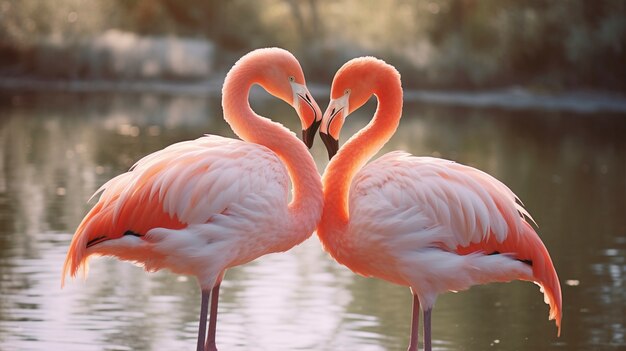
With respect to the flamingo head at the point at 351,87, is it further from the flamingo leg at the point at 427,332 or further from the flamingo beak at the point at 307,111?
the flamingo leg at the point at 427,332

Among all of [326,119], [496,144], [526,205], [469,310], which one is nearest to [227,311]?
[469,310]

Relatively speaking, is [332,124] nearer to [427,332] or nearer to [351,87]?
[351,87]

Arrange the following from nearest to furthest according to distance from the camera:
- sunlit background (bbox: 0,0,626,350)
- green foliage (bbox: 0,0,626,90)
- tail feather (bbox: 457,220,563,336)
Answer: tail feather (bbox: 457,220,563,336) → sunlit background (bbox: 0,0,626,350) → green foliage (bbox: 0,0,626,90)

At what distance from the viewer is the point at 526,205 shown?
1073 centimetres

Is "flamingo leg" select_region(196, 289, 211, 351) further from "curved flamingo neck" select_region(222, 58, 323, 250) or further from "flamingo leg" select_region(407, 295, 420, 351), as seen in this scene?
"flamingo leg" select_region(407, 295, 420, 351)

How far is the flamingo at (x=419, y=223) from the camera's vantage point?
4867mm

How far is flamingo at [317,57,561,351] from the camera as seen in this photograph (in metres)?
4.87

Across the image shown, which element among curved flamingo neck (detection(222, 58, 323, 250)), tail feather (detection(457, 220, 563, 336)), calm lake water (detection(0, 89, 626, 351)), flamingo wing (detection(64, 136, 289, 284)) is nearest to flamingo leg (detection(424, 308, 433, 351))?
tail feather (detection(457, 220, 563, 336))

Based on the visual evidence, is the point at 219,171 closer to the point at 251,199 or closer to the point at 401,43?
the point at 251,199

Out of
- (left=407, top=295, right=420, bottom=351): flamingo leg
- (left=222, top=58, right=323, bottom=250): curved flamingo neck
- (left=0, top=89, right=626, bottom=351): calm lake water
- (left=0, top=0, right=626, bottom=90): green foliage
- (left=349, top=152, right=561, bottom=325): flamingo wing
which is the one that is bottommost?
(left=0, top=0, right=626, bottom=90): green foliage

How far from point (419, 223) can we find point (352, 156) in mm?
526

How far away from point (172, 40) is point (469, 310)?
67.8 ft

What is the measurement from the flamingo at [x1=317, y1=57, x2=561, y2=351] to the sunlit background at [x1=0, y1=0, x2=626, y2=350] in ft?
3.56

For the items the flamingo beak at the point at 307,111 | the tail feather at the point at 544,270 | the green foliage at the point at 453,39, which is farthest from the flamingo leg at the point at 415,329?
the green foliage at the point at 453,39
